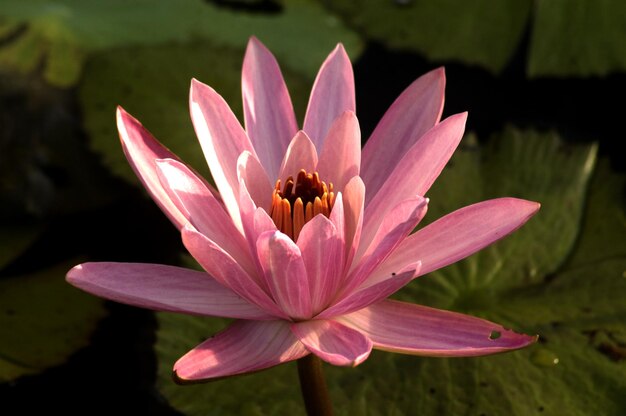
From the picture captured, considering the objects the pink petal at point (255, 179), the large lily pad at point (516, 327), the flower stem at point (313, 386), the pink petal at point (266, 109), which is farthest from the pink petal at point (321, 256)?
the large lily pad at point (516, 327)

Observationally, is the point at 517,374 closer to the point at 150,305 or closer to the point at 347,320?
the point at 347,320

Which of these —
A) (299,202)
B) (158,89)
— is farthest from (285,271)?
(158,89)

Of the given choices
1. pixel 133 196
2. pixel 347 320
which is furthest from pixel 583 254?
pixel 133 196

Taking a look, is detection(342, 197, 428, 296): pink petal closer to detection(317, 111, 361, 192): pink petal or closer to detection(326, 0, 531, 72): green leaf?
detection(317, 111, 361, 192): pink petal

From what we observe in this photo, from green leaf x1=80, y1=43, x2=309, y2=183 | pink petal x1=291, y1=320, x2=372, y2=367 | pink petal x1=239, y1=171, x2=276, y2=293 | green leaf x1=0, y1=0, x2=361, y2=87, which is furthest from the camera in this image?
green leaf x1=0, y1=0, x2=361, y2=87

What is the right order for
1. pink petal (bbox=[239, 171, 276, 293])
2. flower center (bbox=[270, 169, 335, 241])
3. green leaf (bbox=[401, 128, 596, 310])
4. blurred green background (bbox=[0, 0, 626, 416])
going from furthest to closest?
green leaf (bbox=[401, 128, 596, 310])
blurred green background (bbox=[0, 0, 626, 416])
flower center (bbox=[270, 169, 335, 241])
pink petal (bbox=[239, 171, 276, 293])

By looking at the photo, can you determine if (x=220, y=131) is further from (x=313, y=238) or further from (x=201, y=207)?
(x=313, y=238)

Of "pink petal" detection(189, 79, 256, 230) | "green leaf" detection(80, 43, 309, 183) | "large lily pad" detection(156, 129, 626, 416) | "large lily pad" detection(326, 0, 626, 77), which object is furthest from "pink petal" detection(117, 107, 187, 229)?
"large lily pad" detection(326, 0, 626, 77)
